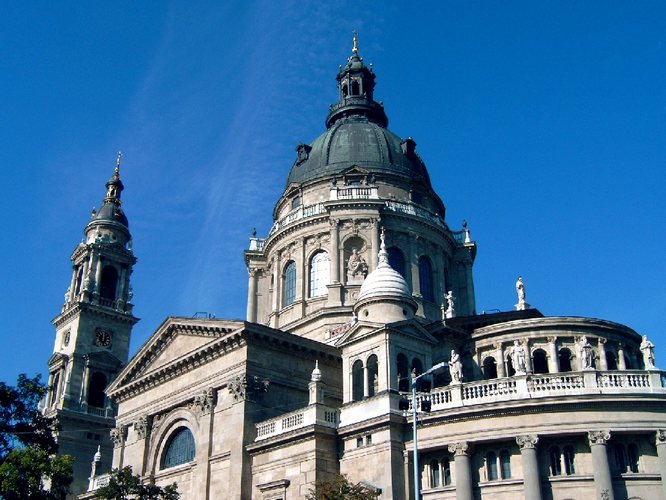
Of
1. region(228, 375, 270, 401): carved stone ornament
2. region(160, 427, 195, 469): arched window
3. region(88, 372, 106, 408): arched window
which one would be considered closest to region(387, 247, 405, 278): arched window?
region(228, 375, 270, 401): carved stone ornament

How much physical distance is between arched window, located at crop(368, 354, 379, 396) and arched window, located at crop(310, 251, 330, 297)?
15.5 metres

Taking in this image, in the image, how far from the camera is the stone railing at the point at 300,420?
122 ft

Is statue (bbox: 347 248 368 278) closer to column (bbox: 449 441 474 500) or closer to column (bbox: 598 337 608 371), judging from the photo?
column (bbox: 598 337 608 371)

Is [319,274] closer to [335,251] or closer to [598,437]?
[335,251]

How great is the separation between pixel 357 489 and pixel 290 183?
32805 mm

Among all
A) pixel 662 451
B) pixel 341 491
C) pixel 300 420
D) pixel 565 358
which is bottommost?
pixel 341 491

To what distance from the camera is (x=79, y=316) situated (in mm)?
68250

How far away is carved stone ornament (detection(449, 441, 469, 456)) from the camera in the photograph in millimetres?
33531

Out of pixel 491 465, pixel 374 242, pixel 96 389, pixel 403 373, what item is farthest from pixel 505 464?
pixel 96 389

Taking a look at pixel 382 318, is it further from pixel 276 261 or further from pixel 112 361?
pixel 112 361

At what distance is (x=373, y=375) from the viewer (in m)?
39.1

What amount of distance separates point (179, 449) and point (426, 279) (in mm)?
20607

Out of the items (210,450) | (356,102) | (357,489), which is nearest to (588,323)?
(357,489)

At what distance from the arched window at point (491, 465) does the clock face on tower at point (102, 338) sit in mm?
43968
